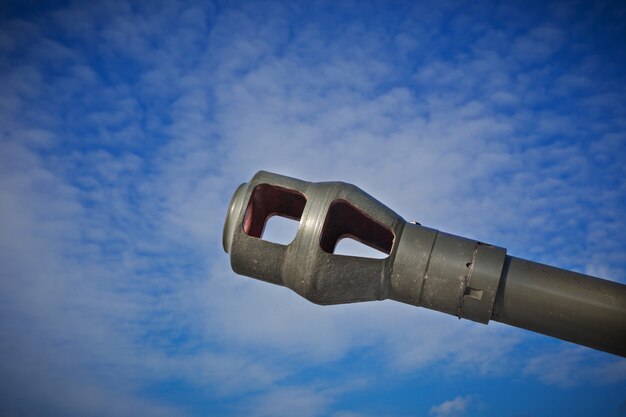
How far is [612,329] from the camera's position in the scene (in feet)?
7.98

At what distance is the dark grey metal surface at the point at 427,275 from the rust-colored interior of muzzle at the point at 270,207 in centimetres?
38

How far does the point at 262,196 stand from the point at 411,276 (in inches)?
53.1

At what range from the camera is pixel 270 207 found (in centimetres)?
345

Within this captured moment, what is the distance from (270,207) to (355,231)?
0.75 meters

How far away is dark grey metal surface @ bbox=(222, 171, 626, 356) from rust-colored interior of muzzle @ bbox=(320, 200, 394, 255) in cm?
49

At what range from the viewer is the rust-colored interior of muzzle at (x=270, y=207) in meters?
3.32

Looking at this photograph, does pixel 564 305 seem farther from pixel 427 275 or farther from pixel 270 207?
pixel 270 207

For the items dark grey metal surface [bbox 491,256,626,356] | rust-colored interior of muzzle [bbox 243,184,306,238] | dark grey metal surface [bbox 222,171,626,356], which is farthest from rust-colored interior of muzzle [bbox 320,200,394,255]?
dark grey metal surface [bbox 491,256,626,356]

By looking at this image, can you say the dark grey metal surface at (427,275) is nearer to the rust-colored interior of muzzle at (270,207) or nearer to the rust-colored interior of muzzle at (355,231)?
the rust-colored interior of muzzle at (270,207)

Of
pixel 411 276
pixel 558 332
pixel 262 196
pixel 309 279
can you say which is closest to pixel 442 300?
pixel 411 276

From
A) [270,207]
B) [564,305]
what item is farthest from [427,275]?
[270,207]

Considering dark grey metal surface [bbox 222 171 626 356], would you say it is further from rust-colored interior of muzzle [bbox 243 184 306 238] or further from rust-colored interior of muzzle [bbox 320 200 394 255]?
rust-colored interior of muzzle [bbox 320 200 394 255]

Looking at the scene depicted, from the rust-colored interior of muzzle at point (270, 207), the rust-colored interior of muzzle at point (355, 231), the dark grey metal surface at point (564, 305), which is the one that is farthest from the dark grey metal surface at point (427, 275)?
the rust-colored interior of muzzle at point (355, 231)

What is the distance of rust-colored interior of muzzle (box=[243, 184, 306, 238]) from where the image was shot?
332cm
